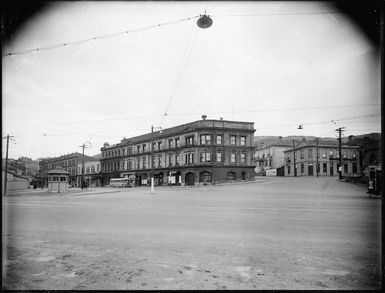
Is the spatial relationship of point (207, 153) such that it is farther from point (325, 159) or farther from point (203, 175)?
point (325, 159)

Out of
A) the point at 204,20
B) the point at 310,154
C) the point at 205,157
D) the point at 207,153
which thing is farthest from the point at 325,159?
Answer: the point at 204,20

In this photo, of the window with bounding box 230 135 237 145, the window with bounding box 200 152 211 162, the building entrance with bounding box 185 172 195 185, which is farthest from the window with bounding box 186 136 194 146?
the window with bounding box 230 135 237 145

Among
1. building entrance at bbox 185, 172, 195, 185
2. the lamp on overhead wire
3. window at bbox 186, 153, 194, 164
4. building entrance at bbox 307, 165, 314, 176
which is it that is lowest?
building entrance at bbox 185, 172, 195, 185

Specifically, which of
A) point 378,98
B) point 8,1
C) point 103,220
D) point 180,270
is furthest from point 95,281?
point 103,220

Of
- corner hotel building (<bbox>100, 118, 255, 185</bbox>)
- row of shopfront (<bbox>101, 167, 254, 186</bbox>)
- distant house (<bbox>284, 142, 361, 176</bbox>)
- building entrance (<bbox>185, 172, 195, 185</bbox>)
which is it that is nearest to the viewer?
row of shopfront (<bbox>101, 167, 254, 186</bbox>)

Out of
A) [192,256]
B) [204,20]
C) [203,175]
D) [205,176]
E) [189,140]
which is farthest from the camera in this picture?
[189,140]

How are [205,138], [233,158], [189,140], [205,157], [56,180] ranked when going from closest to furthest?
1. [56,180]
2. [205,157]
3. [233,158]
4. [205,138]
5. [189,140]

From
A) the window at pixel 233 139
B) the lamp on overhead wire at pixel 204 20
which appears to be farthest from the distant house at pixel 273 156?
the lamp on overhead wire at pixel 204 20

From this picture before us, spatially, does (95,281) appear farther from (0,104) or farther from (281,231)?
(281,231)

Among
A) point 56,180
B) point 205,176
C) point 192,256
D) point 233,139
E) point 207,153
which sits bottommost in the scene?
point 205,176

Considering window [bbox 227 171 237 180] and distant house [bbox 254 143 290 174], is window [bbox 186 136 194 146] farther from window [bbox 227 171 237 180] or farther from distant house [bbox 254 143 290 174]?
distant house [bbox 254 143 290 174]

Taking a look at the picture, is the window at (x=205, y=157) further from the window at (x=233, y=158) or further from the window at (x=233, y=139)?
the window at (x=233, y=139)

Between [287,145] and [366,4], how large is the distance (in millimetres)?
76187

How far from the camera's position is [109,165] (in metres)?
71.2
